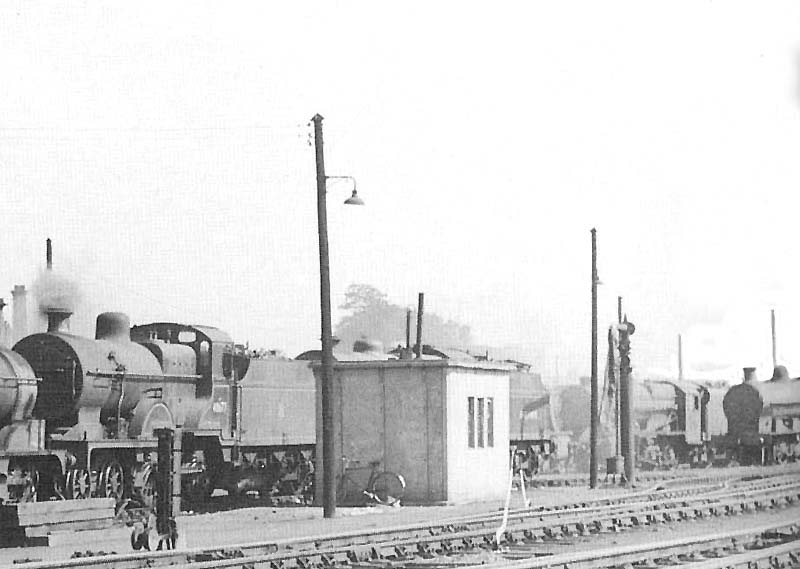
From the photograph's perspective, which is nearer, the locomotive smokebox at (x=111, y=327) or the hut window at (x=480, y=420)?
the locomotive smokebox at (x=111, y=327)

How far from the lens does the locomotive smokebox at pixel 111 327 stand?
21.9 m

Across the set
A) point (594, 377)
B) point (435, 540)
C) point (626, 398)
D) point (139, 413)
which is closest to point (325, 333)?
point (139, 413)

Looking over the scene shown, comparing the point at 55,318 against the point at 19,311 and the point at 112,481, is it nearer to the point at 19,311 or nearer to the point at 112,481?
the point at 112,481

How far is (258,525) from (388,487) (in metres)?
4.71

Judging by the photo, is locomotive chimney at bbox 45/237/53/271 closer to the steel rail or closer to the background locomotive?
the steel rail

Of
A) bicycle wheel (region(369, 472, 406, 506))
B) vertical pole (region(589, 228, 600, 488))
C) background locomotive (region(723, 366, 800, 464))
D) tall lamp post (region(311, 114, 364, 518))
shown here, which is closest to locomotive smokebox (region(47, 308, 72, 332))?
tall lamp post (region(311, 114, 364, 518))

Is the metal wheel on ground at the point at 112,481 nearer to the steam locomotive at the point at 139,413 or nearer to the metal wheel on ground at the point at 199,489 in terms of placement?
the steam locomotive at the point at 139,413

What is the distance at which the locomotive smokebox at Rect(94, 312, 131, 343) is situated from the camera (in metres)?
21.9

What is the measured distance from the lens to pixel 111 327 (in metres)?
22.0

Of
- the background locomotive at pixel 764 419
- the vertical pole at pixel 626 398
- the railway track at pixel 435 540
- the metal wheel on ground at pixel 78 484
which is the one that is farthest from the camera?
the background locomotive at pixel 764 419

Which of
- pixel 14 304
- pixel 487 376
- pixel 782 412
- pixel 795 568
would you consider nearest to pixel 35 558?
pixel 795 568

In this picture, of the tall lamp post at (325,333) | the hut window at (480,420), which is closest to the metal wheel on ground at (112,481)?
the tall lamp post at (325,333)

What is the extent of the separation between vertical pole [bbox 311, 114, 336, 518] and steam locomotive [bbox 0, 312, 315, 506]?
2.91 m

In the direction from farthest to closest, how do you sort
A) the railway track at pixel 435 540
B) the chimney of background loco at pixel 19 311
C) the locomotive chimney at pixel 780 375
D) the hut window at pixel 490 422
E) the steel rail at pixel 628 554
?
the locomotive chimney at pixel 780 375
the chimney of background loco at pixel 19 311
the hut window at pixel 490 422
the railway track at pixel 435 540
the steel rail at pixel 628 554
